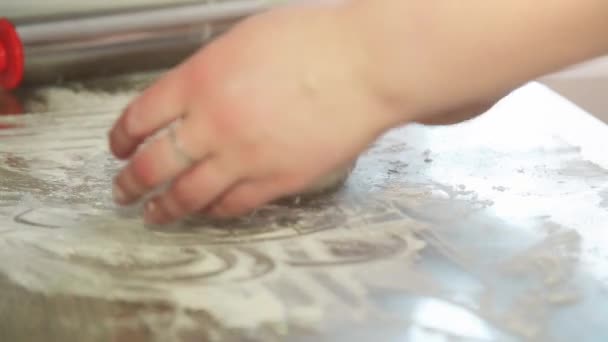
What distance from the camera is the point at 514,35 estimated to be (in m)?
0.37

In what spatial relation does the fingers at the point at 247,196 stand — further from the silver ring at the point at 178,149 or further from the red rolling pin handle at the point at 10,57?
the red rolling pin handle at the point at 10,57

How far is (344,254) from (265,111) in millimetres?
101

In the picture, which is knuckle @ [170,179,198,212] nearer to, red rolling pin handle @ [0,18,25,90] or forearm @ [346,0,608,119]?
forearm @ [346,0,608,119]

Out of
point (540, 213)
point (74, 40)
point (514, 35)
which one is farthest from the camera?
point (74, 40)

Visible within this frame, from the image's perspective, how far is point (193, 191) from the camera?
42 centimetres

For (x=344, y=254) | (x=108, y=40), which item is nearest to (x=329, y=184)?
(x=344, y=254)

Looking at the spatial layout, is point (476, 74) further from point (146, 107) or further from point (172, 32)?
point (172, 32)

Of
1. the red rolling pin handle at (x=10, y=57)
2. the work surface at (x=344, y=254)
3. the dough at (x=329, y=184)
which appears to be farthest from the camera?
the red rolling pin handle at (x=10, y=57)

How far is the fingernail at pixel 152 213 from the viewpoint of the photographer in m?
0.44

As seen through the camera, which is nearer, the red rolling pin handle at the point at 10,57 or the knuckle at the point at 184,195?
the knuckle at the point at 184,195

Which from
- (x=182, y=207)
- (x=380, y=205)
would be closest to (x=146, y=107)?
(x=182, y=207)

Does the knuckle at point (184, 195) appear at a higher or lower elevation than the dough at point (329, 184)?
higher

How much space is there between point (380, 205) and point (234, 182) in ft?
0.42

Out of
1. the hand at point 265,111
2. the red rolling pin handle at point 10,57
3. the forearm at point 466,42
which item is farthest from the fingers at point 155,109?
the red rolling pin handle at point 10,57
